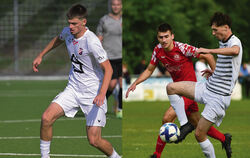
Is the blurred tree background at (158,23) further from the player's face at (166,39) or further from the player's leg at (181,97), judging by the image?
the player's leg at (181,97)

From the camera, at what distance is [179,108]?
8656mm

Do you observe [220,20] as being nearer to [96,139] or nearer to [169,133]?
[169,133]

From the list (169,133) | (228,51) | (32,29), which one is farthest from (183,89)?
(32,29)

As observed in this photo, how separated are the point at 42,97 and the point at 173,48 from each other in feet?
40.3

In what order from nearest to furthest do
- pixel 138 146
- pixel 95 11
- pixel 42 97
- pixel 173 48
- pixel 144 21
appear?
pixel 173 48 → pixel 138 146 → pixel 42 97 → pixel 95 11 → pixel 144 21

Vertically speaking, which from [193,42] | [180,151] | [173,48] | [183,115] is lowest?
[193,42]

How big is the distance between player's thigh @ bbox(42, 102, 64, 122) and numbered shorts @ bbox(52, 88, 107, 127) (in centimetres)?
5

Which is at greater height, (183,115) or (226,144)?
(183,115)

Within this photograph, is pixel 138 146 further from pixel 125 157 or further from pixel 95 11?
pixel 95 11

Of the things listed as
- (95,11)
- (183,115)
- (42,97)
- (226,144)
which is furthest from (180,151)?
(95,11)

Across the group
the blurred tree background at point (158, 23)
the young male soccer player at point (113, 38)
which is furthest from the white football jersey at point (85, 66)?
the blurred tree background at point (158, 23)

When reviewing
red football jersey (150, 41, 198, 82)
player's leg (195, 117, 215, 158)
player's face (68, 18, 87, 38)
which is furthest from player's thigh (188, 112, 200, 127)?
player's face (68, 18, 87, 38)

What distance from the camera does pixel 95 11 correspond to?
35.6 metres

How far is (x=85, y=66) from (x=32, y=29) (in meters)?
28.7
